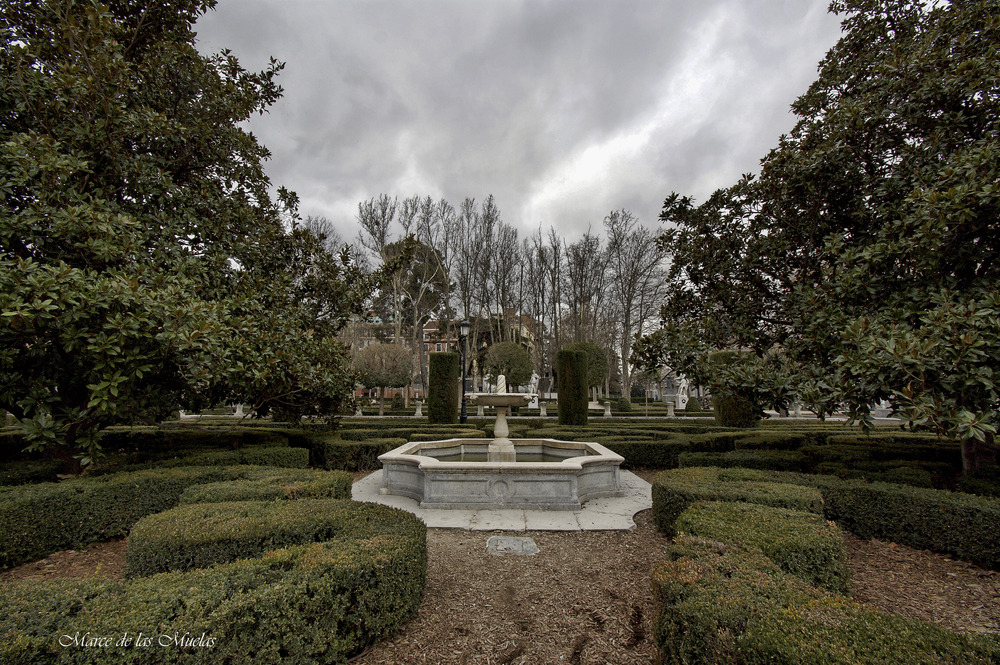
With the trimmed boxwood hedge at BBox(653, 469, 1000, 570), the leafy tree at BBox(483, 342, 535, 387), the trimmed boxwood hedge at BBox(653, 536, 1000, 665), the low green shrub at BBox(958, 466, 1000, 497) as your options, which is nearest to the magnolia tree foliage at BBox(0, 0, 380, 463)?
the trimmed boxwood hedge at BBox(653, 536, 1000, 665)

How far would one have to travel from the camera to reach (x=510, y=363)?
2678cm

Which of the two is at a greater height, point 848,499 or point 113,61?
point 113,61

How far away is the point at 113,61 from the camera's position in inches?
212

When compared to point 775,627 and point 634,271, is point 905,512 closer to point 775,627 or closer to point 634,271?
point 775,627

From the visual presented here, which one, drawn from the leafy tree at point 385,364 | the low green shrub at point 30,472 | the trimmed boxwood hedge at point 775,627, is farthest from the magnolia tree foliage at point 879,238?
the leafy tree at point 385,364

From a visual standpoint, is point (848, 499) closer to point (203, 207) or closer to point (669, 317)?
point (669, 317)

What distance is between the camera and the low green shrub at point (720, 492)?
421cm

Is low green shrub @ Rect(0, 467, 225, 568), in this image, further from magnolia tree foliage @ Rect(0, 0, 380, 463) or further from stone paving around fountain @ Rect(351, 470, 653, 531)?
stone paving around fountain @ Rect(351, 470, 653, 531)

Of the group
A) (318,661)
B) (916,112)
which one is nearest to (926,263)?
(916,112)

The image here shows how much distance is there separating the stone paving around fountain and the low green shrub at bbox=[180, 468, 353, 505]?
0.46 metres

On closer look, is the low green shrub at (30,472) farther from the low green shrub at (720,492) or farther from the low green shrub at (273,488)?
the low green shrub at (720,492)

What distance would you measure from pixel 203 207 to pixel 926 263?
9377 mm

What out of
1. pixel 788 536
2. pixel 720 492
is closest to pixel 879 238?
pixel 720 492

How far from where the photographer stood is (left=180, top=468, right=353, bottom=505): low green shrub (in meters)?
4.26
